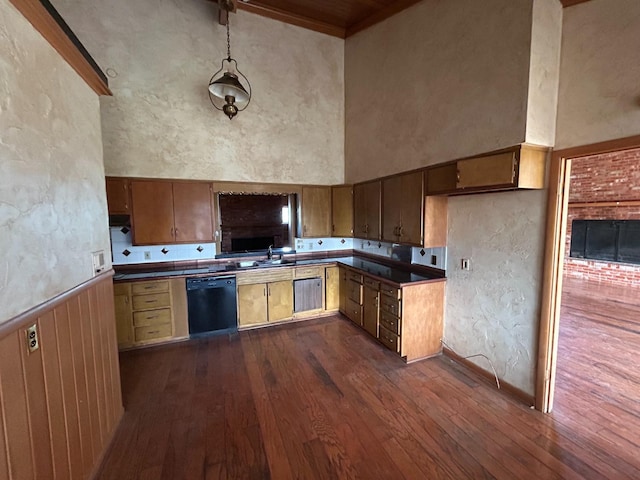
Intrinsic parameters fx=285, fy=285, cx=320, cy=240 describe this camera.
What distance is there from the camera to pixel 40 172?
1341mm

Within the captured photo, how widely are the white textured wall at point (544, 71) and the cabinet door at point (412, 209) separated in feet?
3.57

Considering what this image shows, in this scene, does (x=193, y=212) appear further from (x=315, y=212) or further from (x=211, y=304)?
(x=315, y=212)

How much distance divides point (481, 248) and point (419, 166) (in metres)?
1.08

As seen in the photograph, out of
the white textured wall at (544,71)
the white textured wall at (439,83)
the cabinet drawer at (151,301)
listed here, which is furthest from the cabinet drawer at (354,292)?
the white textured wall at (544,71)

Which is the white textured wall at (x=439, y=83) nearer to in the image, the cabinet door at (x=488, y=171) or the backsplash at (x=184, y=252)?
the cabinet door at (x=488, y=171)

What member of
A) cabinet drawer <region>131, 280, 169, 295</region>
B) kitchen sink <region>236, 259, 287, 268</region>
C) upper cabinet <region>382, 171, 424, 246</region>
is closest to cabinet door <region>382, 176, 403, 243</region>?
upper cabinet <region>382, 171, 424, 246</region>

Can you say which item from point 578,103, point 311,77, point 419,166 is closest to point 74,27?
point 311,77

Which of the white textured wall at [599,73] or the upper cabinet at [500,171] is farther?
the upper cabinet at [500,171]

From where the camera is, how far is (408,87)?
3275 mm

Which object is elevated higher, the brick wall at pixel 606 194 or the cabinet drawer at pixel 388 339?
the brick wall at pixel 606 194

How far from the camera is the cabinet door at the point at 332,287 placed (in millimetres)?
4402

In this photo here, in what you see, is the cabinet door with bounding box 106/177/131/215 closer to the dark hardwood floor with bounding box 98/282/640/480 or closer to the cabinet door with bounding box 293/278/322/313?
the dark hardwood floor with bounding box 98/282/640/480

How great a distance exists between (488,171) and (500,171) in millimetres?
107

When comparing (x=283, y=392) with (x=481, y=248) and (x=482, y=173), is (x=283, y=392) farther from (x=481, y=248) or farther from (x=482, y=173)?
(x=482, y=173)
